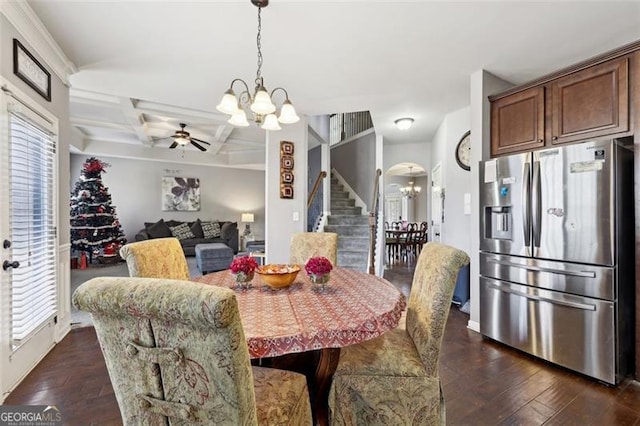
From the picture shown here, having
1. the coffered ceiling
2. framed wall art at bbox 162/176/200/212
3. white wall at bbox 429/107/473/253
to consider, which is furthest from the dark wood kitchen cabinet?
framed wall art at bbox 162/176/200/212

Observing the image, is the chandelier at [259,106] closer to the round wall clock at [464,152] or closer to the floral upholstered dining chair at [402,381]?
the floral upholstered dining chair at [402,381]

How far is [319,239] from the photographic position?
2.68 metres

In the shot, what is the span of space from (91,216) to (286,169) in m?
4.63

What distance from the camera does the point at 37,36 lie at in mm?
2277

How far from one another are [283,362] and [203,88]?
3.11 metres

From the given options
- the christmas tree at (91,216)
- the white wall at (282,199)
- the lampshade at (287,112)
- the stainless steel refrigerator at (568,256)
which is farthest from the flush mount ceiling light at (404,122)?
the christmas tree at (91,216)

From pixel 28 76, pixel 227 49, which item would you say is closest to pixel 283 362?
pixel 227 49

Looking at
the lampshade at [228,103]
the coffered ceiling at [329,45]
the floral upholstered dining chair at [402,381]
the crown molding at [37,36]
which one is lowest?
the floral upholstered dining chair at [402,381]

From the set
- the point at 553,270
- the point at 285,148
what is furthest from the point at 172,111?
the point at 553,270

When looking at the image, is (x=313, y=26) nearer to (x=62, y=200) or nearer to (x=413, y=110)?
(x=413, y=110)

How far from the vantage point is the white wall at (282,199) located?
4.19 m

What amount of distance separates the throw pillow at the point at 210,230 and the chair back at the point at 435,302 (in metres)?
7.01

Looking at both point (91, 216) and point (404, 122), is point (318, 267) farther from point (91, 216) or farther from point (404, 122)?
point (91, 216)

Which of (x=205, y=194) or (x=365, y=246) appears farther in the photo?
(x=205, y=194)
